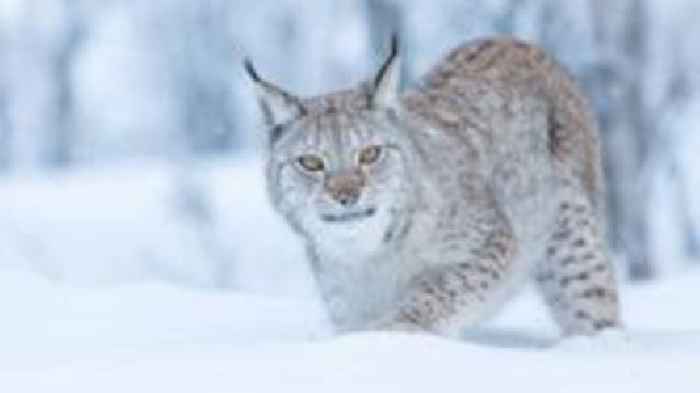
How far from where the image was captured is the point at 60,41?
834 inches

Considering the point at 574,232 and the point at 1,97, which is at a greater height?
the point at 1,97

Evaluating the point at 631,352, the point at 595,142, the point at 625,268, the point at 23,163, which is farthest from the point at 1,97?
the point at 631,352

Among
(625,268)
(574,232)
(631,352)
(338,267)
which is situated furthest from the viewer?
(625,268)

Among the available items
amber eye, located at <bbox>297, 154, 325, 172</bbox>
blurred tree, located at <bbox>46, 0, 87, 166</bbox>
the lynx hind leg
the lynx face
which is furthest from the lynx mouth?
blurred tree, located at <bbox>46, 0, 87, 166</bbox>

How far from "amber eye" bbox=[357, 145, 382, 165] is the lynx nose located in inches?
3.3

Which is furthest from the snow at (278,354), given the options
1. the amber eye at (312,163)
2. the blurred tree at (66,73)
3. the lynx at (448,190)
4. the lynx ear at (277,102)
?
the blurred tree at (66,73)

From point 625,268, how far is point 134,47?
348 inches

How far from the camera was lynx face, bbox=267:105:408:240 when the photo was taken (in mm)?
7254

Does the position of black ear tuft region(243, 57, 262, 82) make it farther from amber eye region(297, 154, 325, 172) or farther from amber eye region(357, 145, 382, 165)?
amber eye region(357, 145, 382, 165)

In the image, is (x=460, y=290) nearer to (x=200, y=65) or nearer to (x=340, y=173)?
(x=340, y=173)

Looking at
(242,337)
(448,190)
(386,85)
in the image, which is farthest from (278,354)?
(242,337)

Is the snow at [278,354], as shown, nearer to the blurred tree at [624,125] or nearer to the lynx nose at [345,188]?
the lynx nose at [345,188]

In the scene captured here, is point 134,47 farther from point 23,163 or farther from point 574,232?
point 574,232

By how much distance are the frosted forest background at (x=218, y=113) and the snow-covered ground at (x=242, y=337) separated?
8cm
